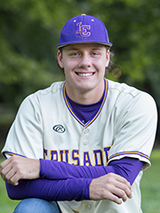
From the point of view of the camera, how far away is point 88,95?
316 cm

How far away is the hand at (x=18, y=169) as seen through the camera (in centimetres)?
260

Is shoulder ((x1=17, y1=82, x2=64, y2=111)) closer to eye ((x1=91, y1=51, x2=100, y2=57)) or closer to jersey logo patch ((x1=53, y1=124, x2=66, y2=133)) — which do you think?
jersey logo patch ((x1=53, y1=124, x2=66, y2=133))

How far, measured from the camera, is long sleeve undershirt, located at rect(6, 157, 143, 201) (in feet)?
8.55

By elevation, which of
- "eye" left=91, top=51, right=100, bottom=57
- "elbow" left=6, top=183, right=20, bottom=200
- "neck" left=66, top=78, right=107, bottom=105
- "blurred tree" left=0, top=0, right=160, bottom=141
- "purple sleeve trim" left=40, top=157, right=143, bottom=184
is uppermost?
"blurred tree" left=0, top=0, right=160, bottom=141

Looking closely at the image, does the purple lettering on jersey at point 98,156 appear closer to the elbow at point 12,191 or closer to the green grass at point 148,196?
the elbow at point 12,191

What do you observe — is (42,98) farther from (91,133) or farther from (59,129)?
(91,133)

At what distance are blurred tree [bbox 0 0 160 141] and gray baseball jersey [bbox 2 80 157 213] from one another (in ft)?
21.4

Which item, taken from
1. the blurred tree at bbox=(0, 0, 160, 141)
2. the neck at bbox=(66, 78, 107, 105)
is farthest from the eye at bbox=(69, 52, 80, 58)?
the blurred tree at bbox=(0, 0, 160, 141)

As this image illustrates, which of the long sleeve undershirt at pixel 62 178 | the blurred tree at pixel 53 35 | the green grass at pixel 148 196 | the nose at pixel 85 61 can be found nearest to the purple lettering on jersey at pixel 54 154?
the long sleeve undershirt at pixel 62 178

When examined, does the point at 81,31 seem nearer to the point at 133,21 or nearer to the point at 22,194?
the point at 22,194

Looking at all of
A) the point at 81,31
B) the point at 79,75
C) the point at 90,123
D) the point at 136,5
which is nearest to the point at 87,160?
the point at 90,123

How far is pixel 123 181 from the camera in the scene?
2545mm

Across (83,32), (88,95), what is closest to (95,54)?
(83,32)

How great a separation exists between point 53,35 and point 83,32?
37.1 feet
